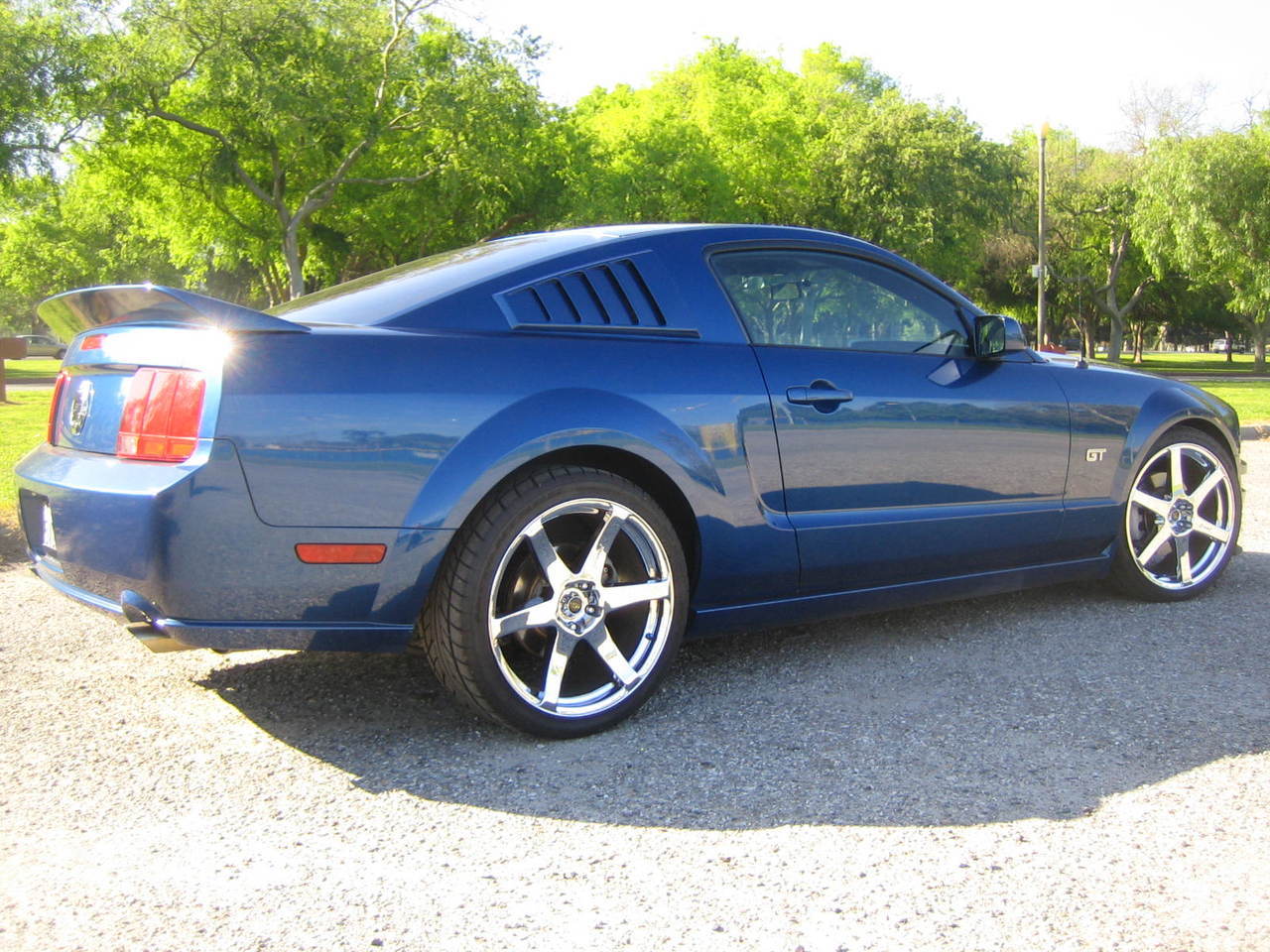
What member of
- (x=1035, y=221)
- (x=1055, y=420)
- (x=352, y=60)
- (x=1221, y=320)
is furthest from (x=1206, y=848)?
(x=1221, y=320)

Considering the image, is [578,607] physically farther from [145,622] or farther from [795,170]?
[795,170]

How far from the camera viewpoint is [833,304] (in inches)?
163

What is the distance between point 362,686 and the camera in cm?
389

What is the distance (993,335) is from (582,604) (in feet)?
6.45

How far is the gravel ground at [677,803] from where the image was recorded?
7.66ft

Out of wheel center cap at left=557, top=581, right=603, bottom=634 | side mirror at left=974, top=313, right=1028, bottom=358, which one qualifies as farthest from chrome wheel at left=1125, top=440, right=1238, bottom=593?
wheel center cap at left=557, top=581, right=603, bottom=634

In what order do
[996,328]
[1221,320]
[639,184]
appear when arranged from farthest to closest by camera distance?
[1221,320] → [639,184] → [996,328]

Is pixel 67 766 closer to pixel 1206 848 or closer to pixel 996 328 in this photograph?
pixel 1206 848

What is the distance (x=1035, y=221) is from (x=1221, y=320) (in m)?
24.7

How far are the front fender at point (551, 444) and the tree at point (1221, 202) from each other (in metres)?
40.1

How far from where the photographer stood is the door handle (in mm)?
3799

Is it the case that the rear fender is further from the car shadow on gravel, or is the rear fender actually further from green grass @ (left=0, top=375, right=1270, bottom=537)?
green grass @ (left=0, top=375, right=1270, bottom=537)

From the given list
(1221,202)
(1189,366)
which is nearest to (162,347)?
(1221,202)

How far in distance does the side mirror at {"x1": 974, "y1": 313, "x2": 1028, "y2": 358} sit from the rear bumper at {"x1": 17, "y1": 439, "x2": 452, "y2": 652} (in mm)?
2276
